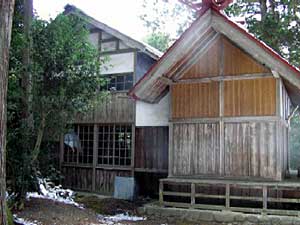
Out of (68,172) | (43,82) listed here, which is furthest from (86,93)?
(68,172)

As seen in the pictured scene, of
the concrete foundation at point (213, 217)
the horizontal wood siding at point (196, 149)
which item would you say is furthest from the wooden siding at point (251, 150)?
the concrete foundation at point (213, 217)

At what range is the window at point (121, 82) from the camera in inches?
519

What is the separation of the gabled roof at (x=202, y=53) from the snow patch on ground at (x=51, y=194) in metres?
3.59

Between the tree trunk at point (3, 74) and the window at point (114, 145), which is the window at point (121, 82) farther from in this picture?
the tree trunk at point (3, 74)

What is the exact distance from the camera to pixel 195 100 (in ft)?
Result: 33.3

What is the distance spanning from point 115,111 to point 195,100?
4.02 metres

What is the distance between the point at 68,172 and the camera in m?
14.1

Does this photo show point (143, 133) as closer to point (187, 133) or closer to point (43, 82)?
point (187, 133)

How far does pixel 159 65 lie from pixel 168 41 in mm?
14502

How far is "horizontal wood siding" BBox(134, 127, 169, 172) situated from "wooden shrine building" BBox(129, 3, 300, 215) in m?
1.53

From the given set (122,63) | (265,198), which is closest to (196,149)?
(265,198)

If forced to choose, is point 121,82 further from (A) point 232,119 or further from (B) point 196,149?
(A) point 232,119

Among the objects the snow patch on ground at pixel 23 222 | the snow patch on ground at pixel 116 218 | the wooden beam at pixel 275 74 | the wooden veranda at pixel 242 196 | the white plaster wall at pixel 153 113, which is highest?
the wooden beam at pixel 275 74

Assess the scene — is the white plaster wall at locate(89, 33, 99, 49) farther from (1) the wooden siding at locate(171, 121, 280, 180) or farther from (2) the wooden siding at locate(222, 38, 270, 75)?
(2) the wooden siding at locate(222, 38, 270, 75)
